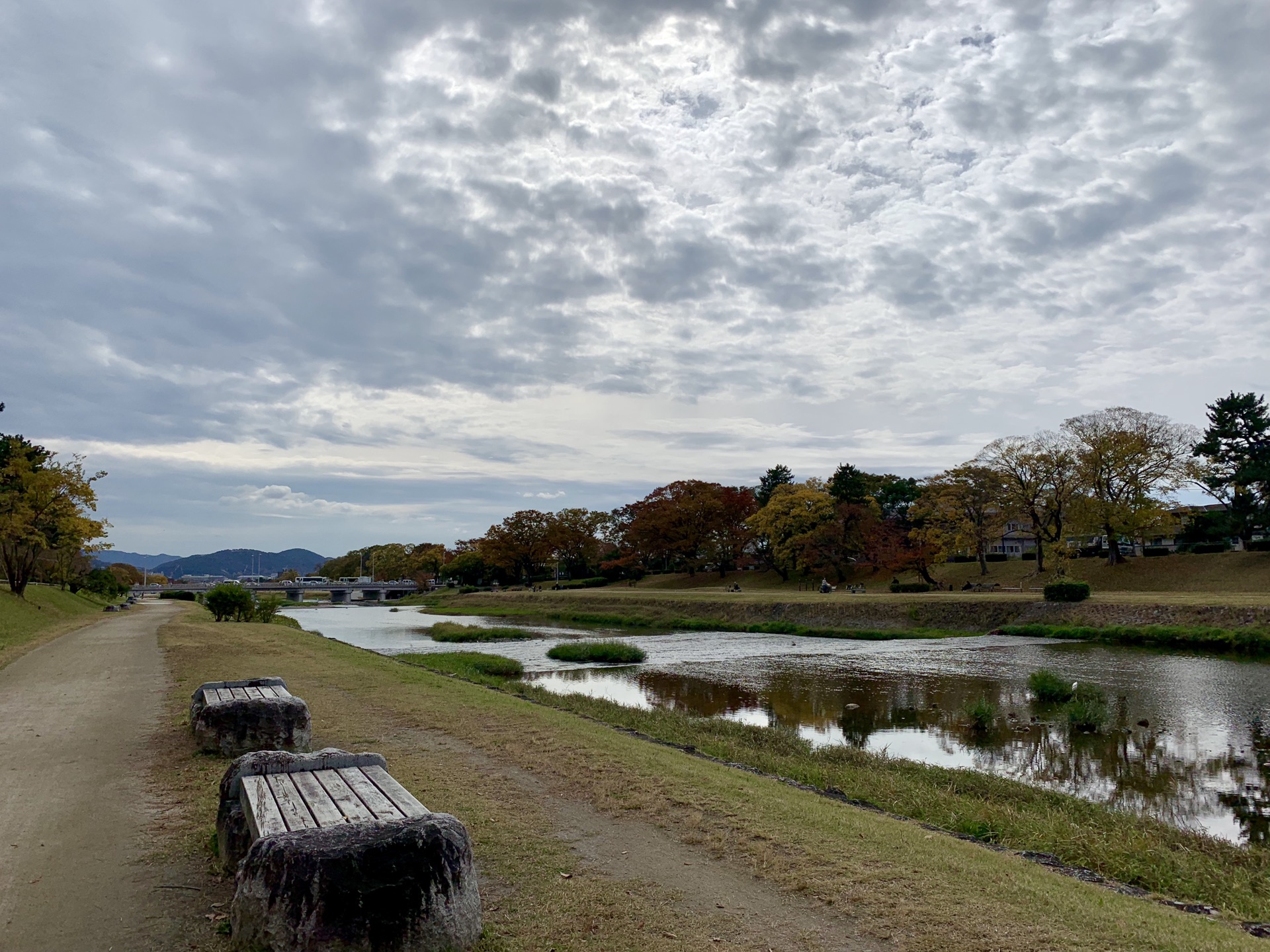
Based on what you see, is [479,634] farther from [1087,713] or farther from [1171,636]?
[1087,713]

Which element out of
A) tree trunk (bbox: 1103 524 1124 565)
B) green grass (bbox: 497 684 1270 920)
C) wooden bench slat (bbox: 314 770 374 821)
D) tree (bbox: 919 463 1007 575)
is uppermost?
tree (bbox: 919 463 1007 575)

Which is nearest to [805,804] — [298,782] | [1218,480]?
[298,782]

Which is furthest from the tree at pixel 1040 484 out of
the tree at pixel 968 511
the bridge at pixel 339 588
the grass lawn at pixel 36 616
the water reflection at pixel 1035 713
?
the bridge at pixel 339 588

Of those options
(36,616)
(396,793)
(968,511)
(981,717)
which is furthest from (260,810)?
(968,511)

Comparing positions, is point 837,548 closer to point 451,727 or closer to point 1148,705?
point 1148,705

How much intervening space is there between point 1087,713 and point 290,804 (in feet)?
45.6

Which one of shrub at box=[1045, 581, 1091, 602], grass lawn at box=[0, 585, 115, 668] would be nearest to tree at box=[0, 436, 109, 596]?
grass lawn at box=[0, 585, 115, 668]

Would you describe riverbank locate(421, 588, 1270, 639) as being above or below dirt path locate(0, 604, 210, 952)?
below

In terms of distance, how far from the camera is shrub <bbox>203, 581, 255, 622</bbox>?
34.4 meters

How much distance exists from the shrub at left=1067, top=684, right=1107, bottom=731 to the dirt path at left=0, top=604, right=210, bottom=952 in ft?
45.7

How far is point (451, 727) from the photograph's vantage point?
31.8 ft

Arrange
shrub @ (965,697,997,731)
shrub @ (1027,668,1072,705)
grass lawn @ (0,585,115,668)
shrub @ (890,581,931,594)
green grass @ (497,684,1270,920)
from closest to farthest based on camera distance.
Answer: green grass @ (497,684,1270,920) → shrub @ (965,697,997,731) → shrub @ (1027,668,1072,705) → grass lawn @ (0,585,115,668) → shrub @ (890,581,931,594)

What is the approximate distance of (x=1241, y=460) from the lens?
4703 centimetres

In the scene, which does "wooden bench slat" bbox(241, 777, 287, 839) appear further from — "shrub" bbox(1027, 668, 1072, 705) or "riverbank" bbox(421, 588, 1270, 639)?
"riverbank" bbox(421, 588, 1270, 639)
